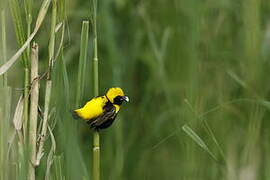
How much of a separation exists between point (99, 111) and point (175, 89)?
1253 millimetres

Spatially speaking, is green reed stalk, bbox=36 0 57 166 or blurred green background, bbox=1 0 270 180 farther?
blurred green background, bbox=1 0 270 180

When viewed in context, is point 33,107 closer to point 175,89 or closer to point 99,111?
point 99,111

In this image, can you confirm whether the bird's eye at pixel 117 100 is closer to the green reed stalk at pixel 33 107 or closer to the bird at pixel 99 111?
the bird at pixel 99 111

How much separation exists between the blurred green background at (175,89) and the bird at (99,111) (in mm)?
33

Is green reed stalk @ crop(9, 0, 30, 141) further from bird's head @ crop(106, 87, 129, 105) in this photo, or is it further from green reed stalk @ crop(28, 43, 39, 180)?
bird's head @ crop(106, 87, 129, 105)

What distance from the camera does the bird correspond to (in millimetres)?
1324

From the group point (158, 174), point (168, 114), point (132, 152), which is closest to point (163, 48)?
point (168, 114)

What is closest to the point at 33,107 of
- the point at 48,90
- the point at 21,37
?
the point at 48,90

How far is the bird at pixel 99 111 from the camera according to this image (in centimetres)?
132

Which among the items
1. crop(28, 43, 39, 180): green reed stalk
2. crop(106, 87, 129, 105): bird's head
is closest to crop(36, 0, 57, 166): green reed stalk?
crop(28, 43, 39, 180): green reed stalk

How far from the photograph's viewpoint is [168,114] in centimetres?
278

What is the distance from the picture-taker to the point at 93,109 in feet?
4.39

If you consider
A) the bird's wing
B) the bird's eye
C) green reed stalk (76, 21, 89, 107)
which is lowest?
the bird's wing

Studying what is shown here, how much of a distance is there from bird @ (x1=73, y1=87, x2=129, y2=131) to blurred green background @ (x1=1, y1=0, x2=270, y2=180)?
0.03m
